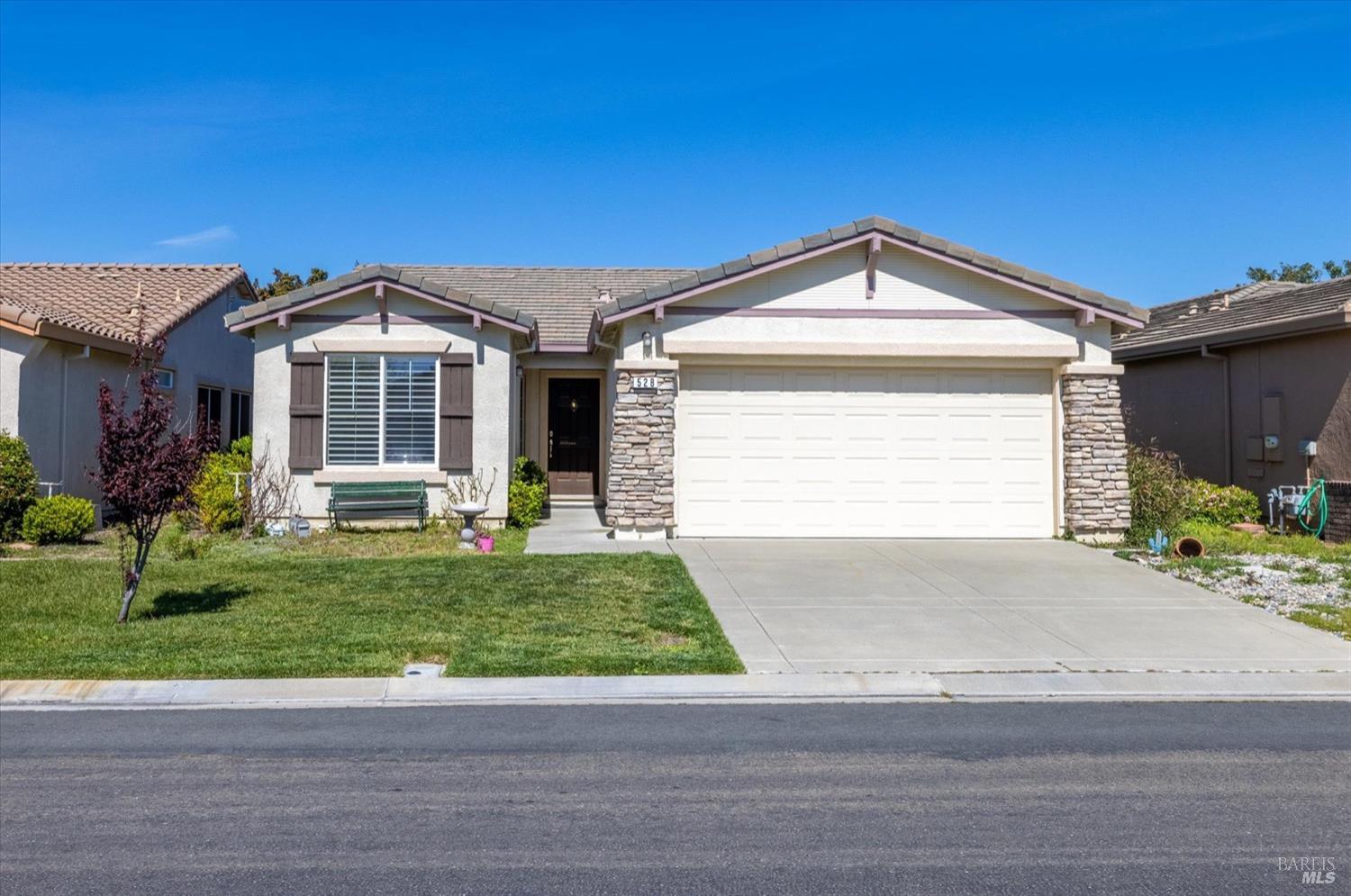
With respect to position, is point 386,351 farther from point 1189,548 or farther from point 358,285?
point 1189,548

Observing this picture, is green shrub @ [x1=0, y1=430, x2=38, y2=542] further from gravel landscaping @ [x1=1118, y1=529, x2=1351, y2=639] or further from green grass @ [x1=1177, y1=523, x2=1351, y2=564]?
green grass @ [x1=1177, y1=523, x2=1351, y2=564]

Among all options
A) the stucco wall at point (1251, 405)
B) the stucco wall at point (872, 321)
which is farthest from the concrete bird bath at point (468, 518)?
the stucco wall at point (1251, 405)

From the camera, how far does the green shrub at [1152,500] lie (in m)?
15.0

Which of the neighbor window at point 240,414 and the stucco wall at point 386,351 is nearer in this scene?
the stucco wall at point 386,351

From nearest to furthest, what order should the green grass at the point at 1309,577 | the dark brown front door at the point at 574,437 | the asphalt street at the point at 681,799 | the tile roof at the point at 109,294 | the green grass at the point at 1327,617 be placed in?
the asphalt street at the point at 681,799 < the green grass at the point at 1327,617 < the green grass at the point at 1309,577 < the tile roof at the point at 109,294 < the dark brown front door at the point at 574,437

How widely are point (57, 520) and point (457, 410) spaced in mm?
5412

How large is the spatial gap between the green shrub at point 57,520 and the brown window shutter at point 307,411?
2760mm

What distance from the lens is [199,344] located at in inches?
811

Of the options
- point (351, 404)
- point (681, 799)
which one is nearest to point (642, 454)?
point (351, 404)

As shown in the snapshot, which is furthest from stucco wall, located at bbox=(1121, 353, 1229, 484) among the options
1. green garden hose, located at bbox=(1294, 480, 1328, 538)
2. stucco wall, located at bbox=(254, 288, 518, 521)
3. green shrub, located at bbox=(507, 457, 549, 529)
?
stucco wall, located at bbox=(254, 288, 518, 521)

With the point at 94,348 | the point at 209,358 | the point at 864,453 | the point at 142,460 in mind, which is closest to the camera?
the point at 142,460

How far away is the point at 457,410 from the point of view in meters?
15.9

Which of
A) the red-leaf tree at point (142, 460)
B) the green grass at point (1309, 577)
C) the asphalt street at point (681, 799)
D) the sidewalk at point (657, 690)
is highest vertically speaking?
the red-leaf tree at point (142, 460)

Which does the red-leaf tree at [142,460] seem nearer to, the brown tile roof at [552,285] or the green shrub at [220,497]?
the green shrub at [220,497]
